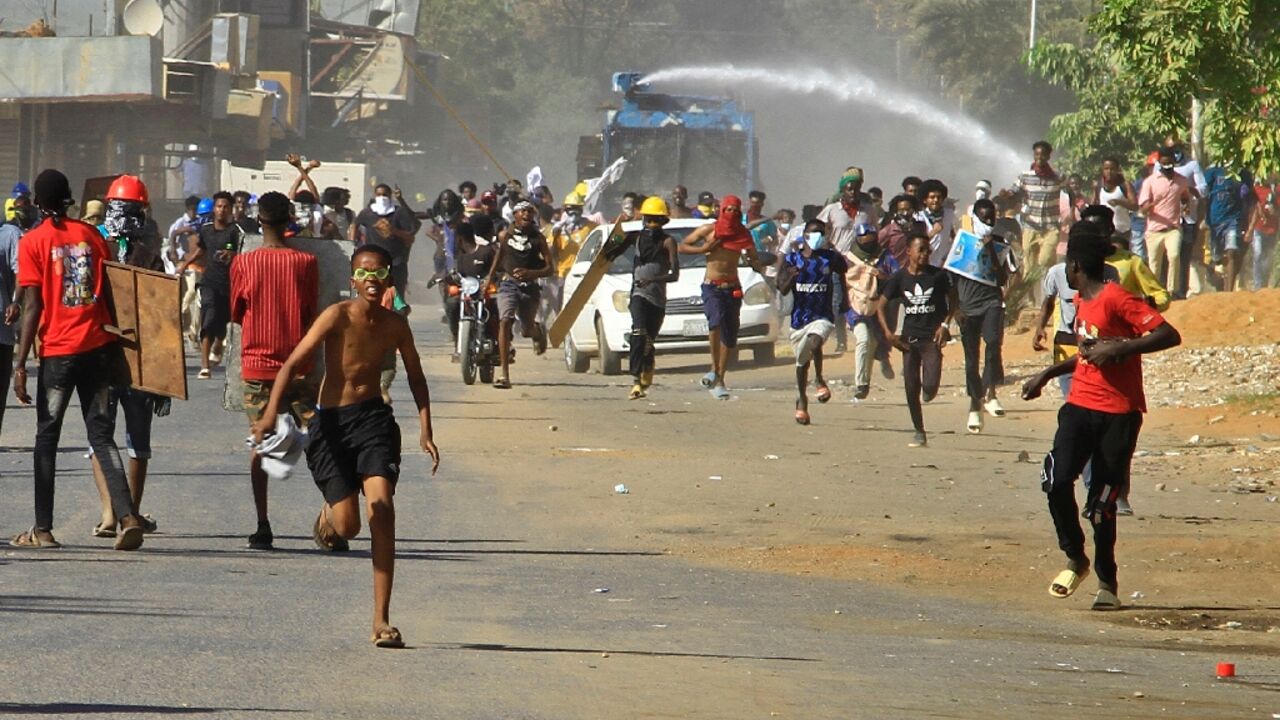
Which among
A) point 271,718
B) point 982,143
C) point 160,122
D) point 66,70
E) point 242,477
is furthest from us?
point 982,143

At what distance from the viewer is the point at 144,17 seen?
148ft

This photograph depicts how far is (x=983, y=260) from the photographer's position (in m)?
17.7

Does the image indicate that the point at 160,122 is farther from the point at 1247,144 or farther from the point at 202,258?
the point at 1247,144

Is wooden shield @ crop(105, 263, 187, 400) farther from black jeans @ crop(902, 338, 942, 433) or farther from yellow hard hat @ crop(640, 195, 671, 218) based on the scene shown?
yellow hard hat @ crop(640, 195, 671, 218)

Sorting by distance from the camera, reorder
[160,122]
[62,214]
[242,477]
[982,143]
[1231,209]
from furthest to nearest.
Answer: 1. [982,143]
2. [160,122]
3. [1231,209]
4. [242,477]
5. [62,214]

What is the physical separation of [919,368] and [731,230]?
430cm

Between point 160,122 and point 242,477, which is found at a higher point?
point 160,122

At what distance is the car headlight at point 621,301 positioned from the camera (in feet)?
79.0

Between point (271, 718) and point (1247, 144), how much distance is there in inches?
473

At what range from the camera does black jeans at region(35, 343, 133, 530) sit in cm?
1052

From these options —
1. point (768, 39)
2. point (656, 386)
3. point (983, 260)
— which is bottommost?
point (656, 386)

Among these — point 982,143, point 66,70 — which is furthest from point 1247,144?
point 982,143

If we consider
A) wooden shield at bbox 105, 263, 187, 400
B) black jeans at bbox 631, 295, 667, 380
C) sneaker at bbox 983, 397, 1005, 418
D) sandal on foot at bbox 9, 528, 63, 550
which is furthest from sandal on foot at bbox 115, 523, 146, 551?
sneaker at bbox 983, 397, 1005, 418

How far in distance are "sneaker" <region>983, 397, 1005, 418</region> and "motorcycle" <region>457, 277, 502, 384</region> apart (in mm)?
4858
